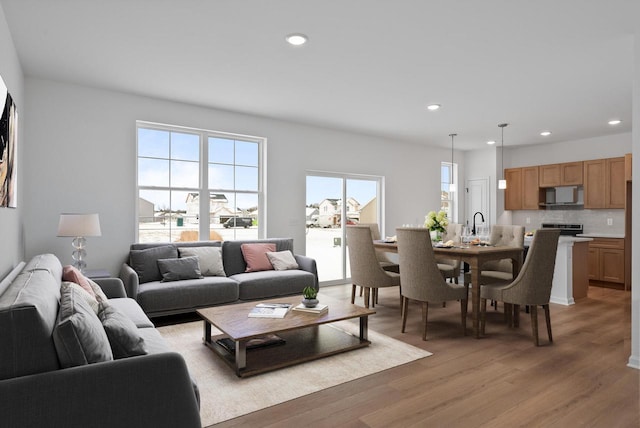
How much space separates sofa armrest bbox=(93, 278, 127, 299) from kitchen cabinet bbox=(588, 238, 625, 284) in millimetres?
6928

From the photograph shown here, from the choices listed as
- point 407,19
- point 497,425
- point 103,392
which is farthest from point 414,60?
point 103,392

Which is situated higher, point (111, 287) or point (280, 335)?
point (111, 287)

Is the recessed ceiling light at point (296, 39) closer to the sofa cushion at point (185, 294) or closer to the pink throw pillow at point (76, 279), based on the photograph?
the pink throw pillow at point (76, 279)

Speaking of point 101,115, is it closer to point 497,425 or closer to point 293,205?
point 293,205

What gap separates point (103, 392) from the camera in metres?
1.46

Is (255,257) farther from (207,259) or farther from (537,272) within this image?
(537,272)

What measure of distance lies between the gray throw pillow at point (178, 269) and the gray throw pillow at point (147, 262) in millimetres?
71

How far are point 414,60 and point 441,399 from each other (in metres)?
2.79

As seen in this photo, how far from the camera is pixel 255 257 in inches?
192

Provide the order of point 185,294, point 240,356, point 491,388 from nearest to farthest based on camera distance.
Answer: point 491,388 → point 240,356 → point 185,294

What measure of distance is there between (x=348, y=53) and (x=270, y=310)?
232cm

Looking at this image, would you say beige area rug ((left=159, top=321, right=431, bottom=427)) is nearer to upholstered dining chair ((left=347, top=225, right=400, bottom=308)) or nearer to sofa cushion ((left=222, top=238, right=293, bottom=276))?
upholstered dining chair ((left=347, top=225, right=400, bottom=308))

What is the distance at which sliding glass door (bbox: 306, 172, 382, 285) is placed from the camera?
6.12 m

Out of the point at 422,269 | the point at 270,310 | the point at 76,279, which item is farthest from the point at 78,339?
the point at 422,269
